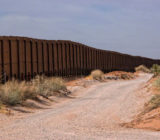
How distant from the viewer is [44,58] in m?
31.5

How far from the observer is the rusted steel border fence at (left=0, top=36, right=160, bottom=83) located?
24.2 m

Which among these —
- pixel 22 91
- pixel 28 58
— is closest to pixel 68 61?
pixel 28 58

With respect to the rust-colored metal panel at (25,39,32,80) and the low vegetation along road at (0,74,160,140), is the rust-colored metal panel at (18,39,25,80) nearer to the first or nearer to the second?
the rust-colored metal panel at (25,39,32,80)

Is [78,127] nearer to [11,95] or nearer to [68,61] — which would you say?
[11,95]

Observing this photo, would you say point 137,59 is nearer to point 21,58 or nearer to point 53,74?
point 53,74

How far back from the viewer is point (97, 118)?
533 inches

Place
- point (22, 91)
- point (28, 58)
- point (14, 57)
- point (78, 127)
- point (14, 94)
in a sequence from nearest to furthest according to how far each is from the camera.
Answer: point (78, 127) < point (14, 94) < point (22, 91) < point (14, 57) < point (28, 58)

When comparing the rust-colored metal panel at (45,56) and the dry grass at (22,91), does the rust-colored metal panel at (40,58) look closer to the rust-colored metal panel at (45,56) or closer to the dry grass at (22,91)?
the rust-colored metal panel at (45,56)

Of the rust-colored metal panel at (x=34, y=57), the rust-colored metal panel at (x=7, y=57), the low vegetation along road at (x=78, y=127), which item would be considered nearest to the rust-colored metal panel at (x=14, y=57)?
the rust-colored metal panel at (x=7, y=57)

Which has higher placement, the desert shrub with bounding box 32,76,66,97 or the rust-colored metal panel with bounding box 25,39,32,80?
the rust-colored metal panel with bounding box 25,39,32,80

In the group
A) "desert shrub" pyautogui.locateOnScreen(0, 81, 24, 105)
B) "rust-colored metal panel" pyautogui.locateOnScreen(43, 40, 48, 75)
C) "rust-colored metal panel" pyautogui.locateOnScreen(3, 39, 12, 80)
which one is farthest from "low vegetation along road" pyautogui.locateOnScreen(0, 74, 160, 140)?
"rust-colored metal panel" pyautogui.locateOnScreen(43, 40, 48, 75)

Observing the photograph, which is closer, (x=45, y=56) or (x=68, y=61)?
(x=45, y=56)

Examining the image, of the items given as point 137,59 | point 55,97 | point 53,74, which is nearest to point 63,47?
point 53,74

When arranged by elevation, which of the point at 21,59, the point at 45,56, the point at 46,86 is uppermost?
the point at 21,59
